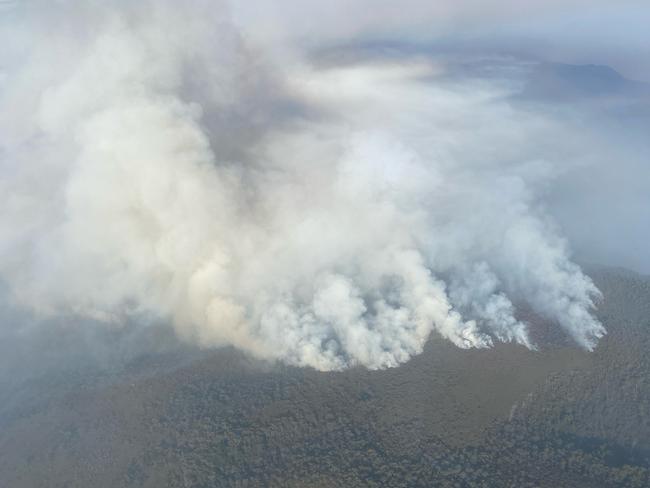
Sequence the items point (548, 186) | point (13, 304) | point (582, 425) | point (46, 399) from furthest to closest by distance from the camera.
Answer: point (548, 186), point (13, 304), point (46, 399), point (582, 425)

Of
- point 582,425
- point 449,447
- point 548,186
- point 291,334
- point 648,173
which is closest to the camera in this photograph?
point 449,447

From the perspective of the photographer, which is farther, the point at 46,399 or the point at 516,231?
the point at 516,231

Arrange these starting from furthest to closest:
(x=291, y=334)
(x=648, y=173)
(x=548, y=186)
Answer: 1. (x=648, y=173)
2. (x=548, y=186)
3. (x=291, y=334)

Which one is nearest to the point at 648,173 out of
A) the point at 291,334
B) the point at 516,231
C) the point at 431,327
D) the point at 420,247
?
the point at 516,231

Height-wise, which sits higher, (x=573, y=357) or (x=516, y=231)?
(x=516, y=231)

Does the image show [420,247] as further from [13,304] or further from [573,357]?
[13,304]

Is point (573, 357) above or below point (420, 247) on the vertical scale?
below

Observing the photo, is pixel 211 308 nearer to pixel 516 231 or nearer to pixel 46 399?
pixel 46 399

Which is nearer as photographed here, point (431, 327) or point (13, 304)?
point (431, 327)

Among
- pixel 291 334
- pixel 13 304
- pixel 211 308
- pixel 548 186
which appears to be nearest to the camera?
pixel 291 334

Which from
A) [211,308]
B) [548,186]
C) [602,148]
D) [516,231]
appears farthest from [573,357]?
[602,148]
